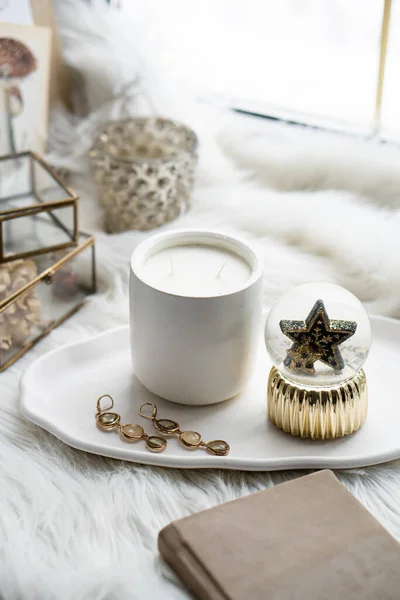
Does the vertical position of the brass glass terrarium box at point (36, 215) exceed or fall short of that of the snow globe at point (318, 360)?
it exceeds it

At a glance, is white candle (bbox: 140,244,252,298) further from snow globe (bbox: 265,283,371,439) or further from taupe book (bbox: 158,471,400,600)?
taupe book (bbox: 158,471,400,600)

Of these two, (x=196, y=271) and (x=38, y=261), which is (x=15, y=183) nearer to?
(x=38, y=261)

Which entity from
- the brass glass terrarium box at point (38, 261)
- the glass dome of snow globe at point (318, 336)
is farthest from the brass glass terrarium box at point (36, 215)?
the glass dome of snow globe at point (318, 336)

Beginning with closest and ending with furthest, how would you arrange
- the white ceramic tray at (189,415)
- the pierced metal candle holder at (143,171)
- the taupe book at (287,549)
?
the taupe book at (287,549), the white ceramic tray at (189,415), the pierced metal candle holder at (143,171)

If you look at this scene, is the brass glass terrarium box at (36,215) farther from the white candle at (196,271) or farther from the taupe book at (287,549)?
the taupe book at (287,549)

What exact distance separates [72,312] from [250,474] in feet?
0.88

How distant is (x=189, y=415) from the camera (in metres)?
0.58

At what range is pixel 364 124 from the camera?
95 cm

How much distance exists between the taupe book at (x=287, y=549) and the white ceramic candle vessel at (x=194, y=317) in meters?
0.11

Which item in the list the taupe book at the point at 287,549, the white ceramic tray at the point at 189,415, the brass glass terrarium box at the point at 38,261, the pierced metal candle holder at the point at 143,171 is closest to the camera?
the taupe book at the point at 287,549

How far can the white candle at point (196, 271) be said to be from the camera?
556 mm

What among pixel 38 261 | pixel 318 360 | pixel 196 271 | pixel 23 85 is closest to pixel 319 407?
pixel 318 360

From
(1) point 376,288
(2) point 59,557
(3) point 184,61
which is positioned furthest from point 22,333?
(3) point 184,61

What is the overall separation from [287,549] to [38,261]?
1.17 ft
